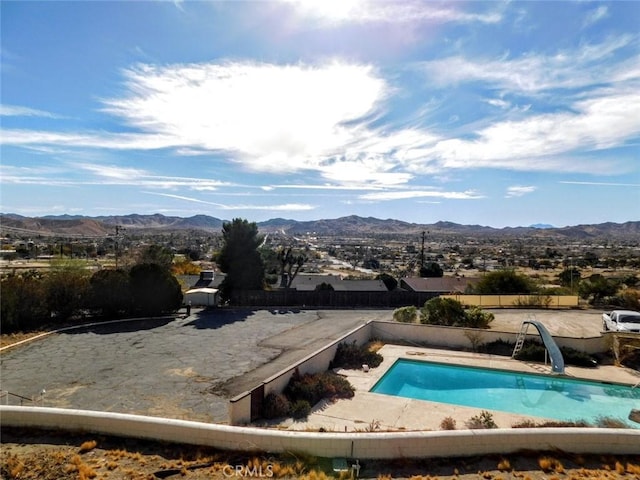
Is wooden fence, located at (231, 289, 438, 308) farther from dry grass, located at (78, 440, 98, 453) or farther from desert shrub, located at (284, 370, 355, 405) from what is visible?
dry grass, located at (78, 440, 98, 453)

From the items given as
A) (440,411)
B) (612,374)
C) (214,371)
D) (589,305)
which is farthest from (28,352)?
(589,305)

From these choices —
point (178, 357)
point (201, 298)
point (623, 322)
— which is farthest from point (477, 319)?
point (201, 298)

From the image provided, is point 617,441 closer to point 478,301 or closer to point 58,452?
point 58,452

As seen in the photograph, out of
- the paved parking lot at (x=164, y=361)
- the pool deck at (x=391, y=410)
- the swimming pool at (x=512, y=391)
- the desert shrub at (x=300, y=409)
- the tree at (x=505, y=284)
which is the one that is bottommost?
the swimming pool at (x=512, y=391)

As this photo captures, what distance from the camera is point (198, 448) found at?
8.91 m

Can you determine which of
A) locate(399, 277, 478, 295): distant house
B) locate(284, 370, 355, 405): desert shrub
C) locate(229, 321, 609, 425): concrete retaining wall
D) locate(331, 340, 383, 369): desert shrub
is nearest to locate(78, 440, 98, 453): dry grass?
locate(284, 370, 355, 405): desert shrub

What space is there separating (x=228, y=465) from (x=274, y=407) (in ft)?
12.0

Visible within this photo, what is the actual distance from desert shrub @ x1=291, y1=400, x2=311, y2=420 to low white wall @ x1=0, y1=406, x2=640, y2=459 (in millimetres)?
3091

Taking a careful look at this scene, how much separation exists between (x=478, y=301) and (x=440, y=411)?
1546cm

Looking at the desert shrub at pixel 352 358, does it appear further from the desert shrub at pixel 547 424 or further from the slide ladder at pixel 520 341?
the desert shrub at pixel 547 424

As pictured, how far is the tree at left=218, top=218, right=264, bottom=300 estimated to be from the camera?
2839cm

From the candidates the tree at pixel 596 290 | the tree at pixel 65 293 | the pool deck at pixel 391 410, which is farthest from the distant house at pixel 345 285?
the tree at pixel 65 293

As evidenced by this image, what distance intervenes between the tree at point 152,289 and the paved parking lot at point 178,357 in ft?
3.43

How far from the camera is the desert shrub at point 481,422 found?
1104 centimetres
